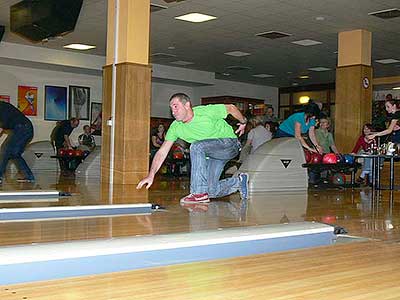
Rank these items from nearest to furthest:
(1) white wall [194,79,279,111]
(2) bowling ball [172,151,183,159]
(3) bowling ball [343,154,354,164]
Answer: (3) bowling ball [343,154,354,164] → (2) bowling ball [172,151,183,159] → (1) white wall [194,79,279,111]

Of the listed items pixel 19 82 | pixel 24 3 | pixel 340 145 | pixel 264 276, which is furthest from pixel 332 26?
pixel 264 276

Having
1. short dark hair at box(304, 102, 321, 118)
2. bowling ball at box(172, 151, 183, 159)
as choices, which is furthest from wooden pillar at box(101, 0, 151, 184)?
bowling ball at box(172, 151, 183, 159)

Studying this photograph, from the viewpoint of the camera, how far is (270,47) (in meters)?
12.6

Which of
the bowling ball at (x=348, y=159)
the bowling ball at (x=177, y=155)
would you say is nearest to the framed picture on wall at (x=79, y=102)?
the bowling ball at (x=177, y=155)

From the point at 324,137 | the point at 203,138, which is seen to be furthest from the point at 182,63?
the point at 203,138

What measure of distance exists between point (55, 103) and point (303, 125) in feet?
28.6

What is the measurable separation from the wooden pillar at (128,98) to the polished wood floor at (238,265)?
2.75 m

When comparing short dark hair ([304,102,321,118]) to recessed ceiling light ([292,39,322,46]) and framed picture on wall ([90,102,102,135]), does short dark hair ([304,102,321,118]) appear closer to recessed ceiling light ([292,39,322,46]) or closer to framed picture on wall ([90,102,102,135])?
recessed ceiling light ([292,39,322,46])

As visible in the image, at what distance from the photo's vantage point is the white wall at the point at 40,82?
1399 cm

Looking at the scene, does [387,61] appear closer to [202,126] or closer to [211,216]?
[202,126]

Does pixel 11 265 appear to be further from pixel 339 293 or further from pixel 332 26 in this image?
pixel 332 26

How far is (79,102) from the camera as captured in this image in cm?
1532

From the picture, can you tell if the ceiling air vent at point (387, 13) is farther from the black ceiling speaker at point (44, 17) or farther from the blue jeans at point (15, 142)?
the blue jeans at point (15, 142)

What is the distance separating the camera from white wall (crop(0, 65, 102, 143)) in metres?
14.0
